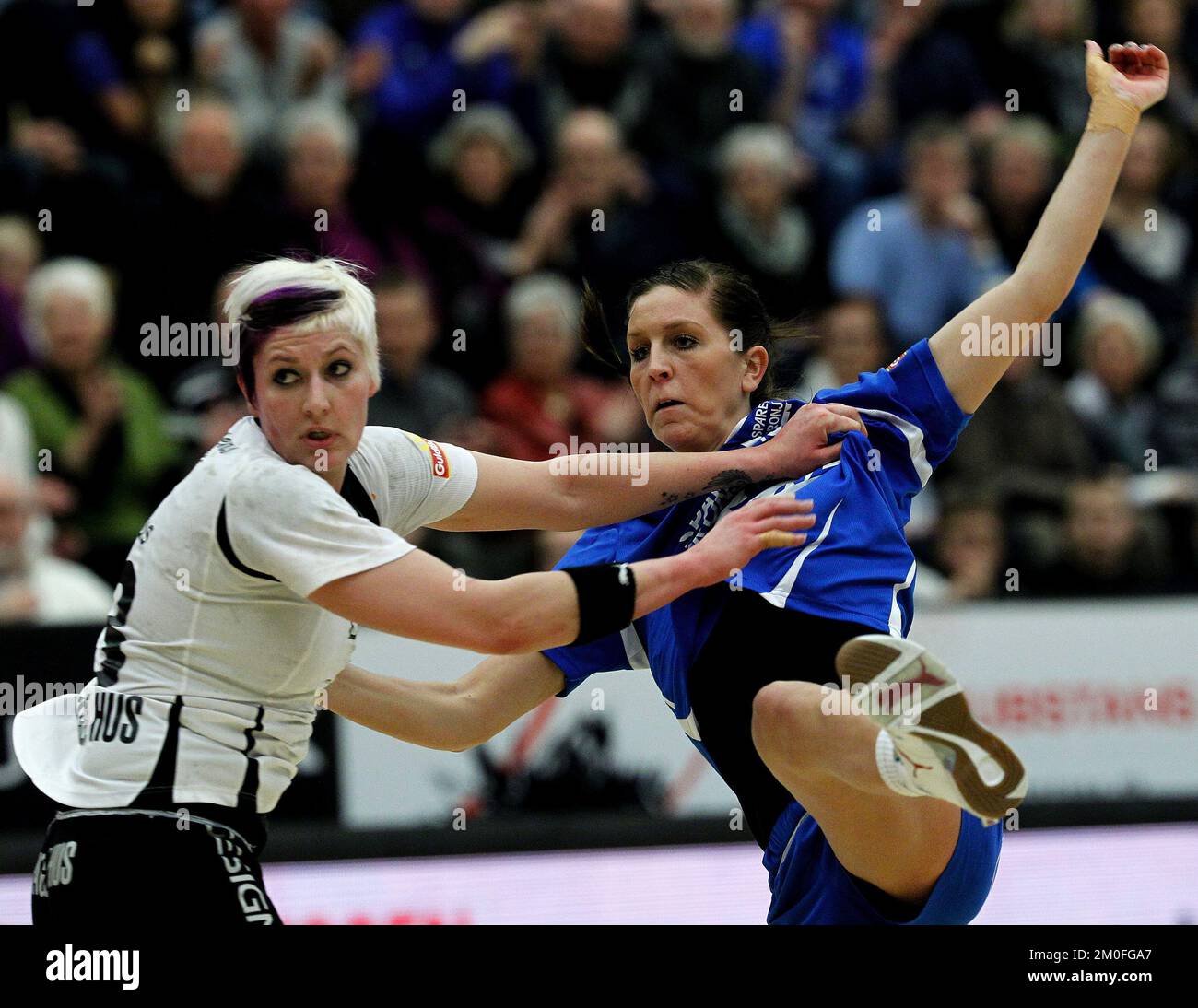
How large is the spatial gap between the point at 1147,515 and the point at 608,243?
2.60 metres

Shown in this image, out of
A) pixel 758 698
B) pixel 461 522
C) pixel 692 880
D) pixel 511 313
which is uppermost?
pixel 511 313

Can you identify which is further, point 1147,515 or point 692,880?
point 1147,515

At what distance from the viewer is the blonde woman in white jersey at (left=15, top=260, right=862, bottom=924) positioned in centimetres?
323

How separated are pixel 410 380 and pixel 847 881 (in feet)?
13.0

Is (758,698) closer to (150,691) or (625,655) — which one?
(625,655)

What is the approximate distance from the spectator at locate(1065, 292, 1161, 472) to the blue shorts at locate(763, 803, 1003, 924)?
183 inches

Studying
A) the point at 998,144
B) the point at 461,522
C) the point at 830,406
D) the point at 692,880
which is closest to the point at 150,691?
the point at 461,522

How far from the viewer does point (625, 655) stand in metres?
4.26

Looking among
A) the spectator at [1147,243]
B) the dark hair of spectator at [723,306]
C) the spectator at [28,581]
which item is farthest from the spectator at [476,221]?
the dark hair of spectator at [723,306]

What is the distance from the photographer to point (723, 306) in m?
4.10

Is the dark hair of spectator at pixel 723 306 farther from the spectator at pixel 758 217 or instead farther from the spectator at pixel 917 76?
the spectator at pixel 917 76

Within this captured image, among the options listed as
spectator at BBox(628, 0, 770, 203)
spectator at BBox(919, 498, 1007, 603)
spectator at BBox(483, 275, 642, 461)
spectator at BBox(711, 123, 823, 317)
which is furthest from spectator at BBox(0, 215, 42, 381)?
spectator at BBox(919, 498, 1007, 603)

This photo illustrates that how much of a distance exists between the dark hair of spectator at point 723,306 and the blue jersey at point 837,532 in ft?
0.56

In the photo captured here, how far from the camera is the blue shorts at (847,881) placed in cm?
383
